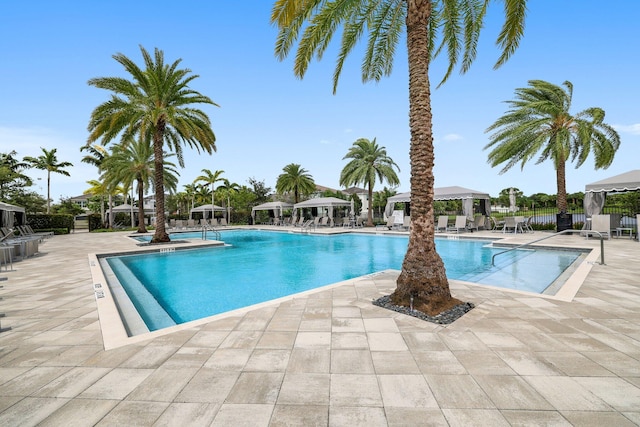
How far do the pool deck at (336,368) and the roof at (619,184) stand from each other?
36.0 feet

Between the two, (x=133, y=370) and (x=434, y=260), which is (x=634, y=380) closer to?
(x=434, y=260)

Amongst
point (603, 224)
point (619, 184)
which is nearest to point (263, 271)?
point (603, 224)

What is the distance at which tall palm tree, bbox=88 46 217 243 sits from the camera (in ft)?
40.9

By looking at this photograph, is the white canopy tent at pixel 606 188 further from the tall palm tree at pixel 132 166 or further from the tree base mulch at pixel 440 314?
the tall palm tree at pixel 132 166

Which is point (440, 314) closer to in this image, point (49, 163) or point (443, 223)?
point (443, 223)

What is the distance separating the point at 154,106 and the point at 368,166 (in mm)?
15880

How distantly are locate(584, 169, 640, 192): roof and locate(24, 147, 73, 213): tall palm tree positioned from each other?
44050 mm

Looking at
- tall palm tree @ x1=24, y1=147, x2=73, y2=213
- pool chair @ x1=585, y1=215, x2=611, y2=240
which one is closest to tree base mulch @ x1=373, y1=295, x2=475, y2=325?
pool chair @ x1=585, y1=215, x2=611, y2=240

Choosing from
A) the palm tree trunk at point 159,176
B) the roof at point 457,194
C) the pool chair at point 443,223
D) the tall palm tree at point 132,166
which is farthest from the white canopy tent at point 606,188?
the tall palm tree at point 132,166

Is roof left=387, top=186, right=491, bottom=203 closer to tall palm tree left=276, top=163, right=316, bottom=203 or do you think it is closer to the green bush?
tall palm tree left=276, top=163, right=316, bottom=203

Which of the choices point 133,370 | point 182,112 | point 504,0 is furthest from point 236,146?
point 133,370

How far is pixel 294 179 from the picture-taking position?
31.6 m

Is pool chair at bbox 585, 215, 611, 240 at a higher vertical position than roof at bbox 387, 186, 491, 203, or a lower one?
lower

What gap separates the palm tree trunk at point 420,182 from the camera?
4340 millimetres
